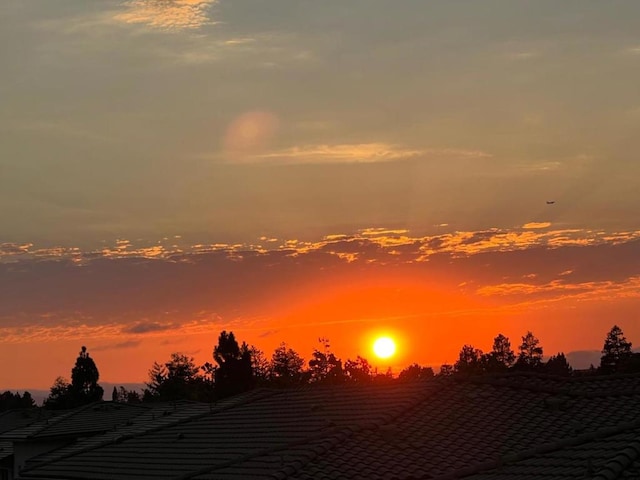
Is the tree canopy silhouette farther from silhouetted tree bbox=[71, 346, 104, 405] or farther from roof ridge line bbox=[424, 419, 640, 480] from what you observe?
roof ridge line bbox=[424, 419, 640, 480]

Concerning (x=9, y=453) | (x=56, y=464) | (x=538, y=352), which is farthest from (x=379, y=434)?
(x=538, y=352)

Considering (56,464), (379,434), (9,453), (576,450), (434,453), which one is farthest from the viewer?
(9,453)

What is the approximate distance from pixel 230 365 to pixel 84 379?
24075 mm

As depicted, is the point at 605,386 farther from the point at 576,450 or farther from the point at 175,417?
the point at 175,417

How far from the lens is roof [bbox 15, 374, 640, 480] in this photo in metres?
20.8

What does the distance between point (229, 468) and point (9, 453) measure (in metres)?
32.2

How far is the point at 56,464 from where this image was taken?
3419 centimetres

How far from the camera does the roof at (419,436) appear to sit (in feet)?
68.2

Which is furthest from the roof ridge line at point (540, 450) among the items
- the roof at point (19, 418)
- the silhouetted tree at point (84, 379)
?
the silhouetted tree at point (84, 379)

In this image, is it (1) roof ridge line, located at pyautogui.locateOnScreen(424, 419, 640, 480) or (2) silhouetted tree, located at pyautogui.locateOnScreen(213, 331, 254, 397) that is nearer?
(1) roof ridge line, located at pyautogui.locateOnScreen(424, 419, 640, 480)

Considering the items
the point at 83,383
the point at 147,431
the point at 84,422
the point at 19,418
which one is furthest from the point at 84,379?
the point at 147,431

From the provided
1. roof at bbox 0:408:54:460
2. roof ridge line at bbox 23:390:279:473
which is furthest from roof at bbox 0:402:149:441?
roof ridge line at bbox 23:390:279:473

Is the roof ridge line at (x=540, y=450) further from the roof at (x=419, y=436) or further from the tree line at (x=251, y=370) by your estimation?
the tree line at (x=251, y=370)

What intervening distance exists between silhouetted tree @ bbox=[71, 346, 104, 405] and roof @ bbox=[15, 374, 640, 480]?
75147 mm
